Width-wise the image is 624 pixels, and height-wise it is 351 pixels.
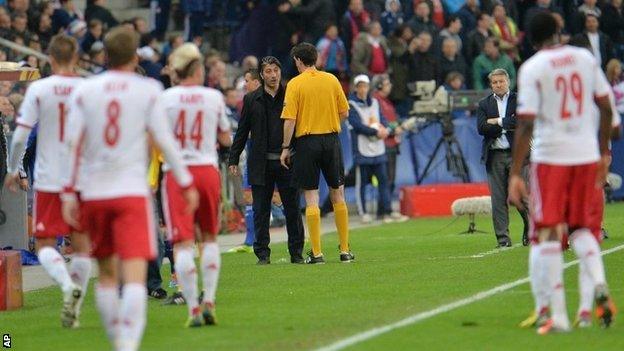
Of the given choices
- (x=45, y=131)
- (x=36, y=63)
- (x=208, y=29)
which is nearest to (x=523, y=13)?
(x=208, y=29)

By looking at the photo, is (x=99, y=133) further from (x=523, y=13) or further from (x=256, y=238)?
(x=523, y=13)

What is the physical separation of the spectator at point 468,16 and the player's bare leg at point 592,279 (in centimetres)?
2067

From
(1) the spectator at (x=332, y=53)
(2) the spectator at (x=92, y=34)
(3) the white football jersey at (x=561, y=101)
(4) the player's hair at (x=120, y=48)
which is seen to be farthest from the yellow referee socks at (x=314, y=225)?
(1) the spectator at (x=332, y=53)

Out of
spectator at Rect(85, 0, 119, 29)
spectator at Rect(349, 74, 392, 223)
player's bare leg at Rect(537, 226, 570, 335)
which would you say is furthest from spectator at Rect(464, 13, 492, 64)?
player's bare leg at Rect(537, 226, 570, 335)

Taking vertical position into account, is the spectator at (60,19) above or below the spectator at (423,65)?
above

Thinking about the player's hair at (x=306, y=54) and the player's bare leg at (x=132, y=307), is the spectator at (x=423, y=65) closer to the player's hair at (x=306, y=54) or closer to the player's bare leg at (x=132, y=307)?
the player's hair at (x=306, y=54)

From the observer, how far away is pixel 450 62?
1241 inches

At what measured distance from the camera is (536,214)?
467 inches

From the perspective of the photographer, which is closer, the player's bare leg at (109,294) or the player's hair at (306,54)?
the player's bare leg at (109,294)

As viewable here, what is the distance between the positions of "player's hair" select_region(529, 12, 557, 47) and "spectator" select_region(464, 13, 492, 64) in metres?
20.0

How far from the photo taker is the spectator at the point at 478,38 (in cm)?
3191

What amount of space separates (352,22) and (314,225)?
13266 millimetres

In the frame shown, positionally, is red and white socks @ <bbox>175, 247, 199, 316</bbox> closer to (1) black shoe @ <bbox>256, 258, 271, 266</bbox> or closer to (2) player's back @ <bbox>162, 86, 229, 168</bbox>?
(2) player's back @ <bbox>162, 86, 229, 168</bbox>

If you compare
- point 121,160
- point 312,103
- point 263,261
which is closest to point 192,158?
point 121,160
